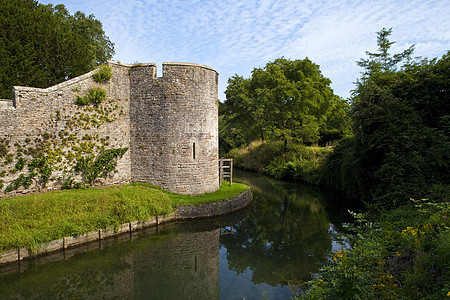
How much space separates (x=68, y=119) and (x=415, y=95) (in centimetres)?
1395

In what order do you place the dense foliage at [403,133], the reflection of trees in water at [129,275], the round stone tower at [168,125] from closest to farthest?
1. the reflection of trees in water at [129,275]
2. the dense foliage at [403,133]
3. the round stone tower at [168,125]

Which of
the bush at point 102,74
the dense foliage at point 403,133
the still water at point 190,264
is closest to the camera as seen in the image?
the still water at point 190,264

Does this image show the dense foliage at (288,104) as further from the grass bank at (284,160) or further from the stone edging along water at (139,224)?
the stone edging along water at (139,224)

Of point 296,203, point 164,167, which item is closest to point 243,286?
point 164,167

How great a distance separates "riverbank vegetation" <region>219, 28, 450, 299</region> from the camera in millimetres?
4105

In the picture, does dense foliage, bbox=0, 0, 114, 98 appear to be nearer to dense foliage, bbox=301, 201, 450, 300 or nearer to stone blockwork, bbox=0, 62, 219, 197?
stone blockwork, bbox=0, 62, 219, 197

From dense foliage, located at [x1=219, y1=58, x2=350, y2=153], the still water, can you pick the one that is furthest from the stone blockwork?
dense foliage, located at [x1=219, y1=58, x2=350, y2=153]

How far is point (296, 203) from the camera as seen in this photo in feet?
49.7

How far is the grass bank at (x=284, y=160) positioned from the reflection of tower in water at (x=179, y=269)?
12744mm

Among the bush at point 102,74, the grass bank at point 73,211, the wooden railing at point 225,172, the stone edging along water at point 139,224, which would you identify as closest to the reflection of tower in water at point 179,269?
the stone edging along water at point 139,224

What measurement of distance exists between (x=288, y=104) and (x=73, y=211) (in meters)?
20.5

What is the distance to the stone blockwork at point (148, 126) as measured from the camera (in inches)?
427

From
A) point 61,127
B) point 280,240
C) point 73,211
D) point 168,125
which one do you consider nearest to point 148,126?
point 168,125

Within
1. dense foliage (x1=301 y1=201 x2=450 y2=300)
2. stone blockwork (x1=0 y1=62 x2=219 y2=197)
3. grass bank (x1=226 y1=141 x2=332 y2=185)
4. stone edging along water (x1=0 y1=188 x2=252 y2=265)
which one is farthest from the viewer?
grass bank (x1=226 y1=141 x2=332 y2=185)
